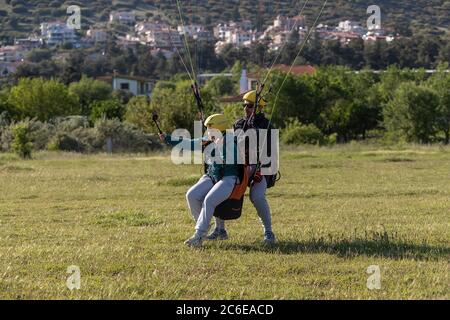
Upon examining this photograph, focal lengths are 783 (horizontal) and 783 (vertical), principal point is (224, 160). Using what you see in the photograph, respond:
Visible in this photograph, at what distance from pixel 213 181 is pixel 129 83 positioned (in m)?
94.5

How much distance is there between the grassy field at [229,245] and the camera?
7.60 metres

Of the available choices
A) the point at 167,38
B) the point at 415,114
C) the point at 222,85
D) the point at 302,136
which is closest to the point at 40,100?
the point at 302,136

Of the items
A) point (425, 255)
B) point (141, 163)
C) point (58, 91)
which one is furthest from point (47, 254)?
point (58, 91)

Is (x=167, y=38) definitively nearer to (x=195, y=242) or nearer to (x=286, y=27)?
(x=286, y=27)

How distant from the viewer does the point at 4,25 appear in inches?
5807

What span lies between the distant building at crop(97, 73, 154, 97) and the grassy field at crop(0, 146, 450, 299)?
79442 mm

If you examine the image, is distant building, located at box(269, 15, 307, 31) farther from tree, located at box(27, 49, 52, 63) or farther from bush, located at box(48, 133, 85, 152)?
tree, located at box(27, 49, 52, 63)

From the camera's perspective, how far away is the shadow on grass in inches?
372

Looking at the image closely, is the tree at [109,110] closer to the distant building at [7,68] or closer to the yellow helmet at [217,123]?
the distant building at [7,68]

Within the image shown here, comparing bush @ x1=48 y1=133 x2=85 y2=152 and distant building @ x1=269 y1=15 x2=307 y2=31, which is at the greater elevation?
distant building @ x1=269 y1=15 x2=307 y2=31

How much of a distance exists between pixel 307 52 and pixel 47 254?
86.6 metres

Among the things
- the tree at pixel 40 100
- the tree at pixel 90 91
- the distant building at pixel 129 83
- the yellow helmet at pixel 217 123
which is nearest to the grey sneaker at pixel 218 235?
the yellow helmet at pixel 217 123

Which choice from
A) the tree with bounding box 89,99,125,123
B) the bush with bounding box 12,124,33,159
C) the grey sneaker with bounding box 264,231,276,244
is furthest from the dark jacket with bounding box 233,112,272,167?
the tree with bounding box 89,99,125,123
